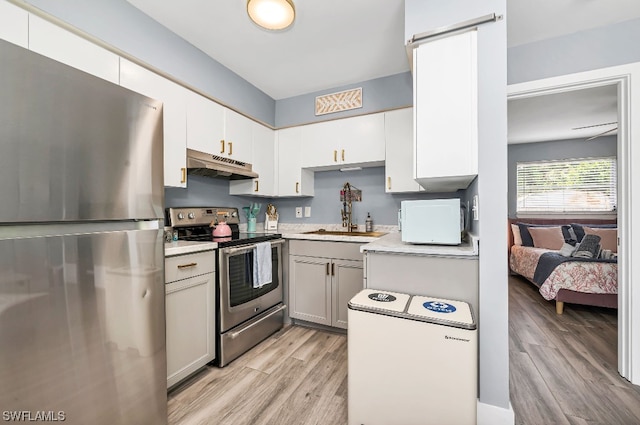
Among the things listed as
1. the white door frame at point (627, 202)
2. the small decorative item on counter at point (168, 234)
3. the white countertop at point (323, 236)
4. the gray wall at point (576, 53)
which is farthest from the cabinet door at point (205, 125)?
the white door frame at point (627, 202)

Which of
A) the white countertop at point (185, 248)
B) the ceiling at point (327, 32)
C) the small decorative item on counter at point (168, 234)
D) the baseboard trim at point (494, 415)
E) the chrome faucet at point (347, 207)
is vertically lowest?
the baseboard trim at point (494, 415)

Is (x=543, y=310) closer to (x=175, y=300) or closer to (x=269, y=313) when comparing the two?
(x=269, y=313)

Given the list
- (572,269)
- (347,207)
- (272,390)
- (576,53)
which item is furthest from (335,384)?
(572,269)

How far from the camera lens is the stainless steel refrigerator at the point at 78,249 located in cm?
87

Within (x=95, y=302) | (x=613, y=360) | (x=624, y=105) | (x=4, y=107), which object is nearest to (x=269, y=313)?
(x=95, y=302)

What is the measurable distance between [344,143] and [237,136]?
109 cm

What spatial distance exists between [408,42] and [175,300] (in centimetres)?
216

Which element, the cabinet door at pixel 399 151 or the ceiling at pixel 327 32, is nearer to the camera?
the ceiling at pixel 327 32

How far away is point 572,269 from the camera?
3.09m

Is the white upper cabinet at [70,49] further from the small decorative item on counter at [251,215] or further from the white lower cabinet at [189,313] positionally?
the small decorative item on counter at [251,215]

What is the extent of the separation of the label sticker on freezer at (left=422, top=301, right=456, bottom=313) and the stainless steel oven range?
1.40m

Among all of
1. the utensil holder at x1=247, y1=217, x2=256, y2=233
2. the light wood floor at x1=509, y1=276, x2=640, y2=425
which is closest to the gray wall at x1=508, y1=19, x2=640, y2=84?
the light wood floor at x1=509, y1=276, x2=640, y2=425

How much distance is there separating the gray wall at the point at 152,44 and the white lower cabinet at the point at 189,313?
1.43 meters

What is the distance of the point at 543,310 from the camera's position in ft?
10.5
